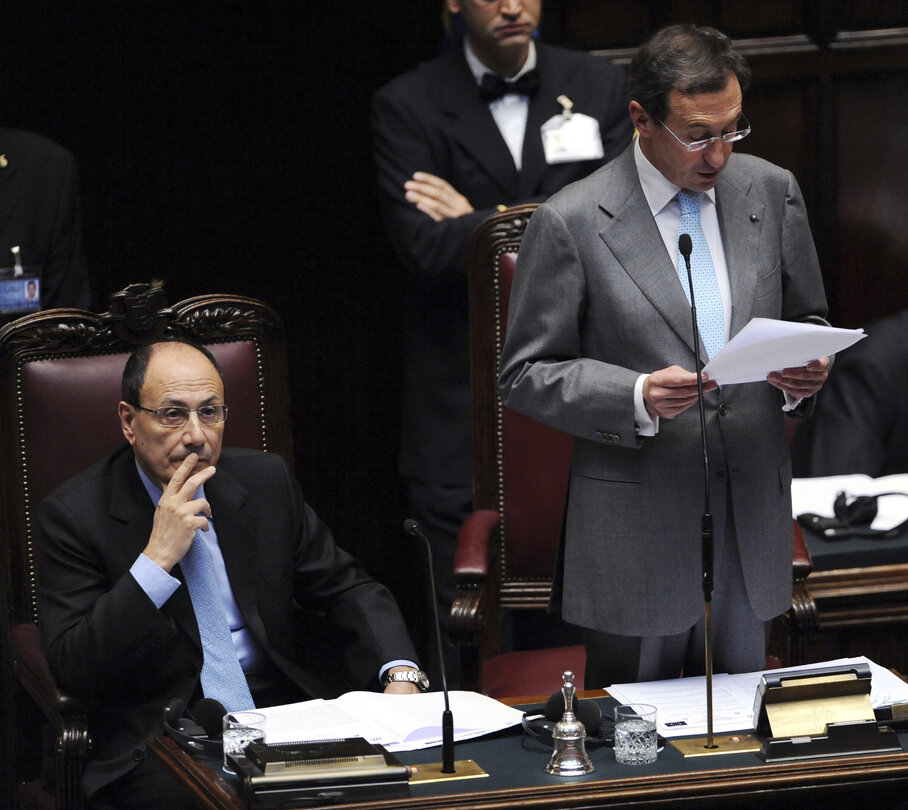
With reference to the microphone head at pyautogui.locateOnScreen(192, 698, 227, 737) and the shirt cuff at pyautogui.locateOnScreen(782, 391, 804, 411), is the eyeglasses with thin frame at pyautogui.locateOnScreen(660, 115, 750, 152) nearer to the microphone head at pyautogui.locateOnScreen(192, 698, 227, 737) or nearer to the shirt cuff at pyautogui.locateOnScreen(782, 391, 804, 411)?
the shirt cuff at pyautogui.locateOnScreen(782, 391, 804, 411)

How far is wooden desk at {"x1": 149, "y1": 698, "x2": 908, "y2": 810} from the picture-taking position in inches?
80.4

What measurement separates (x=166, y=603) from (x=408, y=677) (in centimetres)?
47

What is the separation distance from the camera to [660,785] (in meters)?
2.07

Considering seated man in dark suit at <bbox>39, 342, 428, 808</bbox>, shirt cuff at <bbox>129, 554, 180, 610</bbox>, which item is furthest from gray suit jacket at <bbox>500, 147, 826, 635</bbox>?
shirt cuff at <bbox>129, 554, 180, 610</bbox>

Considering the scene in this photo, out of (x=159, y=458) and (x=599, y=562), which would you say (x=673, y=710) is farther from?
(x=159, y=458)

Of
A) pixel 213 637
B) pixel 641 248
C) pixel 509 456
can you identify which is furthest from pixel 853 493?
pixel 213 637

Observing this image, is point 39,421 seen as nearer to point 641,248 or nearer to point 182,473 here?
point 182,473

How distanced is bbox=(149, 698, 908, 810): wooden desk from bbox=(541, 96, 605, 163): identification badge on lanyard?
193cm

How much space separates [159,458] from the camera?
9.31 feet

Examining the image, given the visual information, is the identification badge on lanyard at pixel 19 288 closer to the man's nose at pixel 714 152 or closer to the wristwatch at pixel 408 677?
the wristwatch at pixel 408 677

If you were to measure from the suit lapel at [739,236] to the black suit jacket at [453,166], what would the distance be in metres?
1.00

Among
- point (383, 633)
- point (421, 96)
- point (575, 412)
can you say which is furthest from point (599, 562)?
point (421, 96)

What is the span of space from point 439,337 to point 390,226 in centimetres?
31

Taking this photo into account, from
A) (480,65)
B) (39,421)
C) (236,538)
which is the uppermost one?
(480,65)
